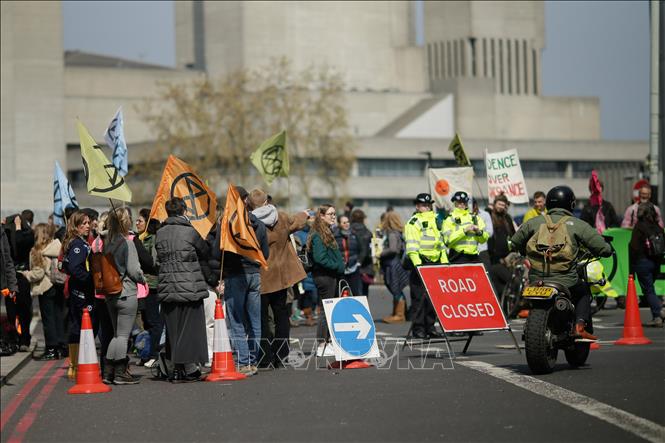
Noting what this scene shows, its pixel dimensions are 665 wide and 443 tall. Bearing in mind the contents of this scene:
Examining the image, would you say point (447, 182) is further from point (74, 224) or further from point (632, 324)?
point (74, 224)

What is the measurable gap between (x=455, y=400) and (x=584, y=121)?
118 m

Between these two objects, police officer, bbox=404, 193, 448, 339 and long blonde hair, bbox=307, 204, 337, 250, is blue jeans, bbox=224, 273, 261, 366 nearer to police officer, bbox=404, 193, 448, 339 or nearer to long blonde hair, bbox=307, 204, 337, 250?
long blonde hair, bbox=307, 204, 337, 250

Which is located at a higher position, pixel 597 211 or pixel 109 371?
pixel 597 211

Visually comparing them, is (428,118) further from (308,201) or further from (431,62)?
(308,201)

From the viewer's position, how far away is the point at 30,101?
94.7 metres

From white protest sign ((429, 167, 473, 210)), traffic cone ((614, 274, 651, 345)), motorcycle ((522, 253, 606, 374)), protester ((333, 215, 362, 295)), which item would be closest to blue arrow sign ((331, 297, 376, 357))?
motorcycle ((522, 253, 606, 374))

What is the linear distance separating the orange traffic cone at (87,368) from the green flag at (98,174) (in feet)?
10.1

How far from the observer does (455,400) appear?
13078 mm

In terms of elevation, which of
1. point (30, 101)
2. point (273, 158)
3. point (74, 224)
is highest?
point (30, 101)

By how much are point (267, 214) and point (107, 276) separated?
207 centimetres

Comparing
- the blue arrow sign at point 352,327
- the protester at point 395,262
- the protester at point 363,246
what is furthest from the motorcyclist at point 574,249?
the protester at point 395,262

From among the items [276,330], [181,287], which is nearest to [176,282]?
[181,287]

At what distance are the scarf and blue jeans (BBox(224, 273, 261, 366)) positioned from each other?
0.71 m

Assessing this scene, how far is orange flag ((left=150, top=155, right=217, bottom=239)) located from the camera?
17281 millimetres
